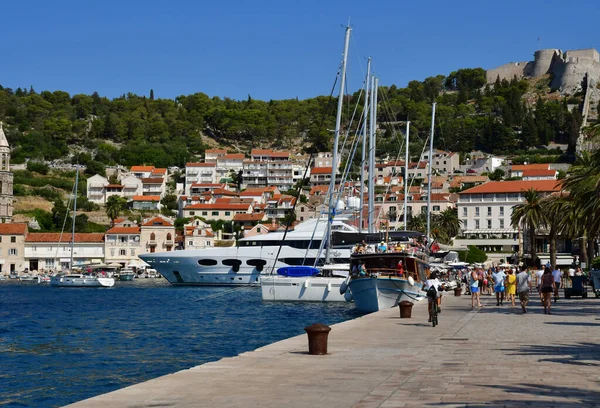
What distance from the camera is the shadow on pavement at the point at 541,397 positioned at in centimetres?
1080

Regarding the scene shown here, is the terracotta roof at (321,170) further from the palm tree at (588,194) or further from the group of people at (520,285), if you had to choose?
the group of people at (520,285)

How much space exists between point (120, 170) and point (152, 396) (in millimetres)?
175278

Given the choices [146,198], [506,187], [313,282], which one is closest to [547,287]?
[313,282]

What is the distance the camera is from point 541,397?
37.1 ft

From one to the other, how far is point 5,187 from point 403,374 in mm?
144550

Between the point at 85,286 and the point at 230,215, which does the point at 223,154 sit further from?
the point at 85,286

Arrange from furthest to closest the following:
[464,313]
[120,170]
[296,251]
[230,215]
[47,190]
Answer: [120,170] < [47,190] < [230,215] < [296,251] < [464,313]

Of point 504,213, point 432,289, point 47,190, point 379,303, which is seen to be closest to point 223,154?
point 47,190

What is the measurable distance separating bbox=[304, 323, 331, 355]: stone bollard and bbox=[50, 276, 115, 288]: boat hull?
72.0 metres

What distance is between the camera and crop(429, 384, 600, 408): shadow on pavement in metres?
Result: 10.8

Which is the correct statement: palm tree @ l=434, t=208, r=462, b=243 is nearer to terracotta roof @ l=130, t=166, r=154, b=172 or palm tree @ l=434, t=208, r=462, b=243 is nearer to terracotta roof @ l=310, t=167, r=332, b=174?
terracotta roof @ l=310, t=167, r=332, b=174

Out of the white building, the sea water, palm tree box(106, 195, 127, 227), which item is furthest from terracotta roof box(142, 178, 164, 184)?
the sea water

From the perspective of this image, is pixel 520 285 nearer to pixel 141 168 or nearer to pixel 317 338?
pixel 317 338

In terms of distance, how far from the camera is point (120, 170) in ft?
602
